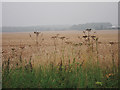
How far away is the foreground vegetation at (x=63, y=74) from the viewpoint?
118 centimetres

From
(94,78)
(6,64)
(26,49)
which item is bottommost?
(94,78)

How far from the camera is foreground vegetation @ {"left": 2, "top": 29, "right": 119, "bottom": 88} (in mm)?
1178

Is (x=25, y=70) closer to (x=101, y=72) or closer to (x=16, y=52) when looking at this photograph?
(x=16, y=52)

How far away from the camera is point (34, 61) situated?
1269 millimetres

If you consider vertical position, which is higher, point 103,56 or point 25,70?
point 103,56

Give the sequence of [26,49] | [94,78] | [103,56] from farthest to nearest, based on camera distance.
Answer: [26,49] < [103,56] < [94,78]

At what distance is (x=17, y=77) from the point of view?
122cm

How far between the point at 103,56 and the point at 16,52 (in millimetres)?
762

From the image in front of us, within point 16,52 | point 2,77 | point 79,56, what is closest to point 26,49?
point 16,52

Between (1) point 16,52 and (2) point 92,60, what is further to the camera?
A: (1) point 16,52

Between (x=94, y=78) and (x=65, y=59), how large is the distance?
10.9 inches

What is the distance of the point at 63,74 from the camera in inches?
48.9

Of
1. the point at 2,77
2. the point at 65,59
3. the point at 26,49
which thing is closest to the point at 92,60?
the point at 65,59

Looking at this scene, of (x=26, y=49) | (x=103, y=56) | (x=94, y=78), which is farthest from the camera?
(x=26, y=49)
